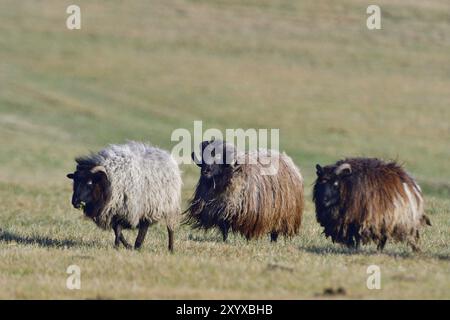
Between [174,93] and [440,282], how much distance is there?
4311cm

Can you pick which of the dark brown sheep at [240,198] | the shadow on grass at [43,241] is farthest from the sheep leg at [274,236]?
the shadow on grass at [43,241]

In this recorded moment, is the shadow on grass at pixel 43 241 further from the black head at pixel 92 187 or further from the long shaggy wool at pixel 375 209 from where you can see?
the long shaggy wool at pixel 375 209

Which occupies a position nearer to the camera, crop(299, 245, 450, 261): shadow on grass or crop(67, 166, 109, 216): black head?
crop(299, 245, 450, 261): shadow on grass

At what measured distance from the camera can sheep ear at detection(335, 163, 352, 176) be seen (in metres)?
14.9

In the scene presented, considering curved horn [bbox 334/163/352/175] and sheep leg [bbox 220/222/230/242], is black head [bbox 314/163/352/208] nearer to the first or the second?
curved horn [bbox 334/163/352/175]

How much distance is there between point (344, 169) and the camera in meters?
14.9

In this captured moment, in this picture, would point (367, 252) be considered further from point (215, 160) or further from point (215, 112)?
point (215, 112)

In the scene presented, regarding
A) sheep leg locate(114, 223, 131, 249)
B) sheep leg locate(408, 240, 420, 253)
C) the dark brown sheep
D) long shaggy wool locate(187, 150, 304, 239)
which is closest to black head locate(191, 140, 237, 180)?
the dark brown sheep

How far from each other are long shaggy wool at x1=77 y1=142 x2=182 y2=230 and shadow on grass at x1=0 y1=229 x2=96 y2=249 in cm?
59

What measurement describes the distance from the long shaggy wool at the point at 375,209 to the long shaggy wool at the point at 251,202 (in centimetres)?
166

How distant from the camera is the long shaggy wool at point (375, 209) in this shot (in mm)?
14555

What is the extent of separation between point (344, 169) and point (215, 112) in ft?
118
